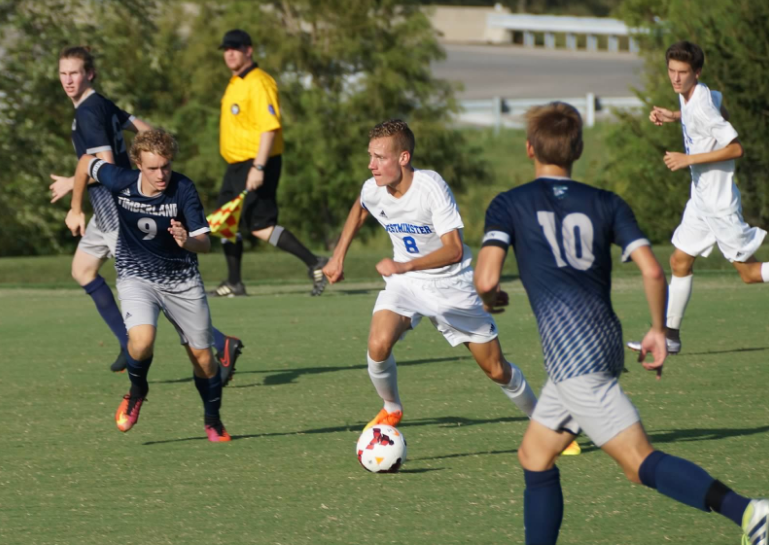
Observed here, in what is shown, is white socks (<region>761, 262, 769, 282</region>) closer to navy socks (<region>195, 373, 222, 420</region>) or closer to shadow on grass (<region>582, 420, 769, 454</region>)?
shadow on grass (<region>582, 420, 769, 454</region>)

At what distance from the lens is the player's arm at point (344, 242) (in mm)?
6086

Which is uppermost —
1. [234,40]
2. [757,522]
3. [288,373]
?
[234,40]

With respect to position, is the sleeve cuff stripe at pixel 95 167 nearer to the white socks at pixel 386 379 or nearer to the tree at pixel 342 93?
the white socks at pixel 386 379

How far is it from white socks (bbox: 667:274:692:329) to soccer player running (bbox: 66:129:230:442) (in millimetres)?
3551

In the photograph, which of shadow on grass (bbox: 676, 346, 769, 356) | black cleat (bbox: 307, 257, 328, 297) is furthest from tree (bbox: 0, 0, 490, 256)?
shadow on grass (bbox: 676, 346, 769, 356)

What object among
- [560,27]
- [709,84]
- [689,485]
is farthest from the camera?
[560,27]

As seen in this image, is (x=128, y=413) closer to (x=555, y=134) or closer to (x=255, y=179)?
(x=555, y=134)

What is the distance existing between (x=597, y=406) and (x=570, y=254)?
1.69ft

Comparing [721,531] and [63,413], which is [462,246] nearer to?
[721,531]

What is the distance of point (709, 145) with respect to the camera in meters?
8.50

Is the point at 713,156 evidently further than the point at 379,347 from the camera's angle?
Yes

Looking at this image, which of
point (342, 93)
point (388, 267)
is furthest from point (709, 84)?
point (388, 267)

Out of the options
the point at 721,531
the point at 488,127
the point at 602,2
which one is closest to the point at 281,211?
the point at 488,127

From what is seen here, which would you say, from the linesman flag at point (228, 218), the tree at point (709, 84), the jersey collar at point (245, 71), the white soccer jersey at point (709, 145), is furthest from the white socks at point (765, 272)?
the tree at point (709, 84)
